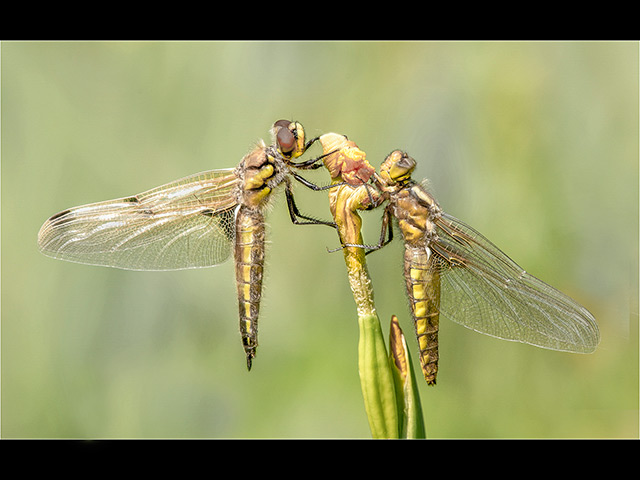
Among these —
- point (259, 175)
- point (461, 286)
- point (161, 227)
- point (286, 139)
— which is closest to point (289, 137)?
point (286, 139)

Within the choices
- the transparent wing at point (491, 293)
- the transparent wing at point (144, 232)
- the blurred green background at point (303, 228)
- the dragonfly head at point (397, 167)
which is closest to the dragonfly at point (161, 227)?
the transparent wing at point (144, 232)

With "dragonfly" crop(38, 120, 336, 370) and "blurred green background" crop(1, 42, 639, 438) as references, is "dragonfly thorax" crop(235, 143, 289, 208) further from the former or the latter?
"blurred green background" crop(1, 42, 639, 438)

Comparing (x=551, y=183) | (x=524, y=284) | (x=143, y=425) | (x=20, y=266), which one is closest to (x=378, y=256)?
(x=524, y=284)

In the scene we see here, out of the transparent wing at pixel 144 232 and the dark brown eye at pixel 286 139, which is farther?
the transparent wing at pixel 144 232

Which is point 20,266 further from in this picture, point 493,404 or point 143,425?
point 493,404

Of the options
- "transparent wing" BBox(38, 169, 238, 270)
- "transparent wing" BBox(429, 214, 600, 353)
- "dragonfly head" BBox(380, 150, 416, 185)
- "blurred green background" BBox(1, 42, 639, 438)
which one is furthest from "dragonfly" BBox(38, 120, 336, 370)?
"transparent wing" BBox(429, 214, 600, 353)

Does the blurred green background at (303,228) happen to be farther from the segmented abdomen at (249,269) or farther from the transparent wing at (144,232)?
the segmented abdomen at (249,269)
